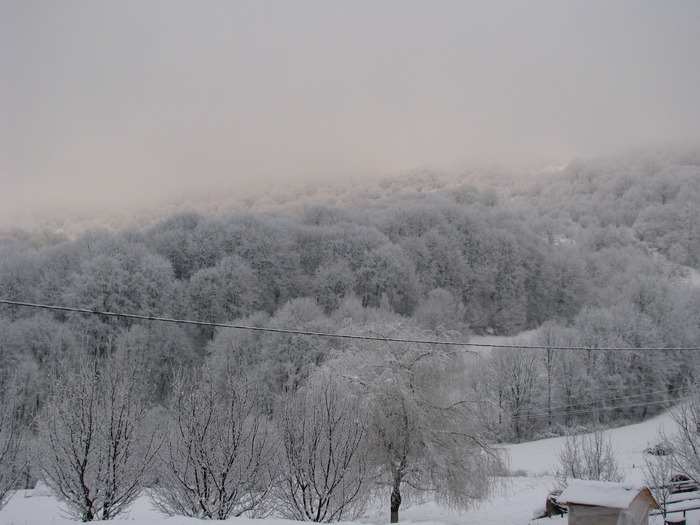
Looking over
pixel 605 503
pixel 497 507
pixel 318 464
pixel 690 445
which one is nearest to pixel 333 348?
pixel 497 507

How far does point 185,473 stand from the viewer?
14.7 metres

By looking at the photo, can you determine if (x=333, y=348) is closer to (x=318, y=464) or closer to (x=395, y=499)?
(x=395, y=499)

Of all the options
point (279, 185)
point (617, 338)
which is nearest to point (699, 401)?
point (617, 338)

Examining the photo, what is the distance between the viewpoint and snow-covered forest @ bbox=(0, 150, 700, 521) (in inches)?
632

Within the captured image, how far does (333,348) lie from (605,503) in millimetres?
24621

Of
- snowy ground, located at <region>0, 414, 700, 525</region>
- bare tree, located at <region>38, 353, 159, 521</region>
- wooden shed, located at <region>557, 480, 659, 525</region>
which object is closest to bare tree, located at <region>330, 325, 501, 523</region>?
snowy ground, located at <region>0, 414, 700, 525</region>

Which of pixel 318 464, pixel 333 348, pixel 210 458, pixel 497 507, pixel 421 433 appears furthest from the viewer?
pixel 333 348

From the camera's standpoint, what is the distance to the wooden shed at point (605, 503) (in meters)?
12.5

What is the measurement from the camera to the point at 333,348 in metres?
36.0

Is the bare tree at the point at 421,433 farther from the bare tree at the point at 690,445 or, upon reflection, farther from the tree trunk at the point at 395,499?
the bare tree at the point at 690,445

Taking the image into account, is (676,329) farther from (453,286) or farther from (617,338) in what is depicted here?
(453,286)

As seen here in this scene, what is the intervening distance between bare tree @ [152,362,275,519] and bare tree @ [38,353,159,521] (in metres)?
1.04

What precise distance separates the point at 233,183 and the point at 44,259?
115 m

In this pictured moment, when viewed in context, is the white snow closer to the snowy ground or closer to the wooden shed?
the wooden shed
